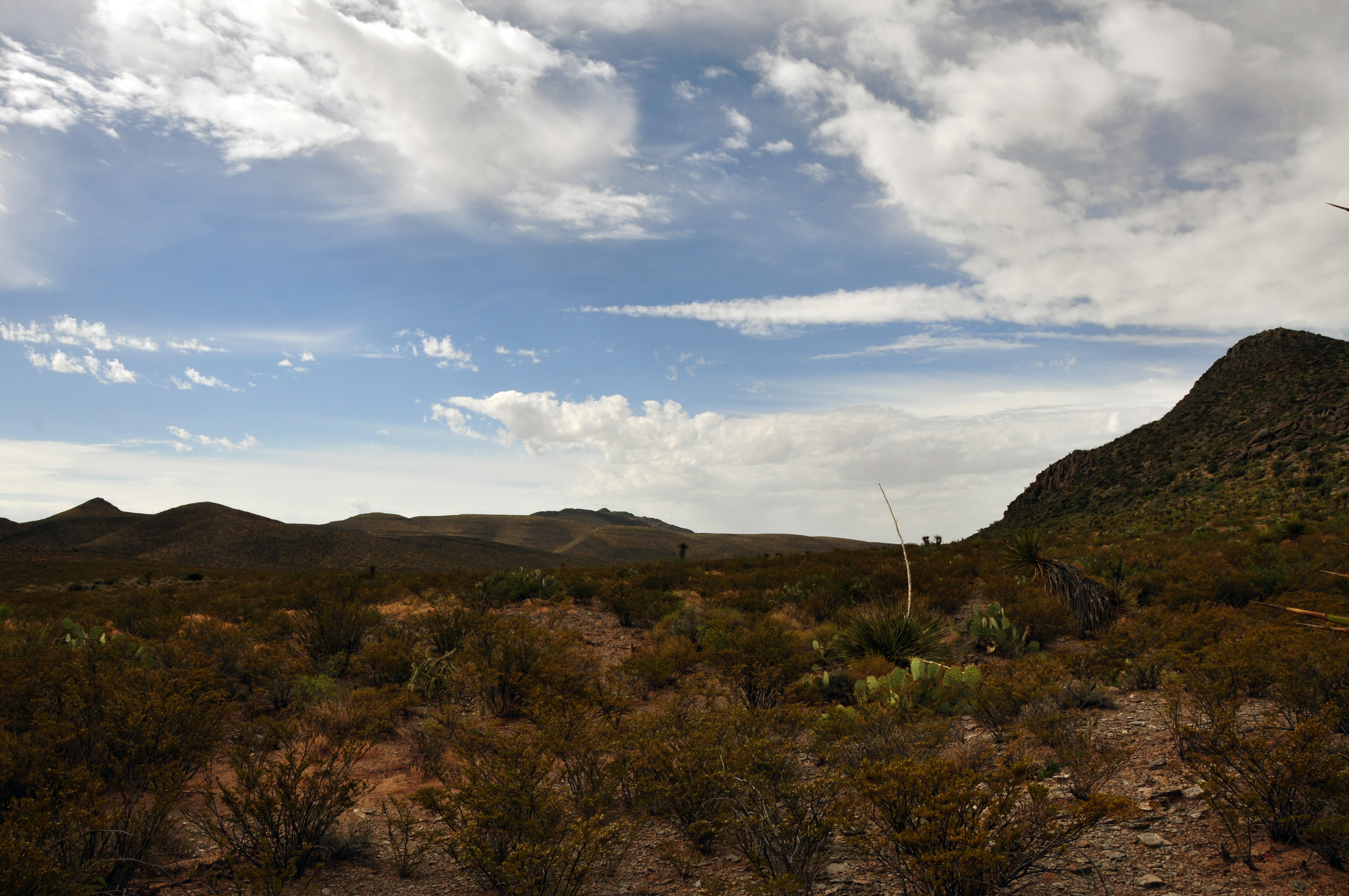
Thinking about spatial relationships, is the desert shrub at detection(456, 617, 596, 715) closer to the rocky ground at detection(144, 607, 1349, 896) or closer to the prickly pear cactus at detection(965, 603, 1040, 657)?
the rocky ground at detection(144, 607, 1349, 896)

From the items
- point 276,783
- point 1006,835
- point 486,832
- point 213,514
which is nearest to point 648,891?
point 486,832

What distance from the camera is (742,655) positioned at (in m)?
10.4

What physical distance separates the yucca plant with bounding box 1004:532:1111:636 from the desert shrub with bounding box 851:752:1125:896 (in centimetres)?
915

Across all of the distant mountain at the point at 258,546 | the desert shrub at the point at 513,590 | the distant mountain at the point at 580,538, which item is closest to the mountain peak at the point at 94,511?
the distant mountain at the point at 258,546

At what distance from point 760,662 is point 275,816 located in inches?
263

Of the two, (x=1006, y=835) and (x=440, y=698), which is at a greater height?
(x=1006, y=835)

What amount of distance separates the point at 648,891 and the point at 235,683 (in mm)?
9387

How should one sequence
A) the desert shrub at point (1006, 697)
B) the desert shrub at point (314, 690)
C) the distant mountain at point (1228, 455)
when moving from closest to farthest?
1. the desert shrub at point (1006, 697)
2. the desert shrub at point (314, 690)
3. the distant mountain at point (1228, 455)

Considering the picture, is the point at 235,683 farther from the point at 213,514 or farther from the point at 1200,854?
the point at 213,514

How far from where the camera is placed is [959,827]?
14.6 feet

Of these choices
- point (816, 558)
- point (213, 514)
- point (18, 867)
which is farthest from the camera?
point (213, 514)

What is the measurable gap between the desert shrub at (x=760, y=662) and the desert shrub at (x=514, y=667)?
7.53 ft

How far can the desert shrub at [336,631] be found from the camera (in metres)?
12.6

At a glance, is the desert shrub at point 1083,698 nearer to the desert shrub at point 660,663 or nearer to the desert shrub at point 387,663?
the desert shrub at point 660,663
